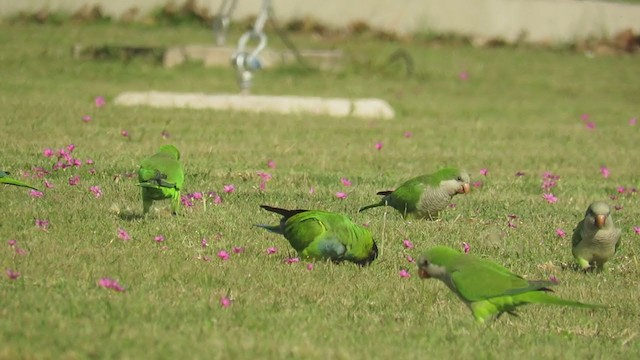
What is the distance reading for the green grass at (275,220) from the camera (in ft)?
19.2

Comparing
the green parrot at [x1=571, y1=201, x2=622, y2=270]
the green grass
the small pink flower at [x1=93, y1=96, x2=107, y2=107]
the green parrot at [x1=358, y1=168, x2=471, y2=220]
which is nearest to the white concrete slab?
the small pink flower at [x1=93, y1=96, x2=107, y2=107]

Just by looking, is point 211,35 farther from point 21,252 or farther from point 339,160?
point 21,252

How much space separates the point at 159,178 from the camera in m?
7.88

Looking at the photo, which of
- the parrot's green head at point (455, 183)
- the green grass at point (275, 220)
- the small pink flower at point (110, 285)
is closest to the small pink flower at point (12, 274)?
the green grass at point (275, 220)

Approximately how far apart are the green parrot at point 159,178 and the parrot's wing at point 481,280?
2407 millimetres

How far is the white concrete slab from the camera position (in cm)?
1507

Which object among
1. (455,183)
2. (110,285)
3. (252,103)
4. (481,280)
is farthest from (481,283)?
(252,103)

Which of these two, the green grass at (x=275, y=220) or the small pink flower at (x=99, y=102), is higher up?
the green grass at (x=275, y=220)

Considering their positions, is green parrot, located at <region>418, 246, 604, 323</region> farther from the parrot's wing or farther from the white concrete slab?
the white concrete slab

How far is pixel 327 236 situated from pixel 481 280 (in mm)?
1440

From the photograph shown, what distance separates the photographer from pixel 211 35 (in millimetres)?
22250

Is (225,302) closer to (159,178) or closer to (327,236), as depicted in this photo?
(327,236)

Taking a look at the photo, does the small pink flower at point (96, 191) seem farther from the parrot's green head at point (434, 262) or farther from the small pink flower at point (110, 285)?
the parrot's green head at point (434, 262)

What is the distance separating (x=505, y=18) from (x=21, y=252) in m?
18.1
